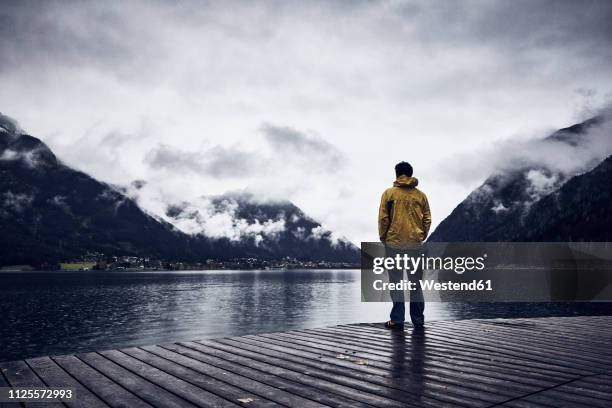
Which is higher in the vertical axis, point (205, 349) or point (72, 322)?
point (205, 349)

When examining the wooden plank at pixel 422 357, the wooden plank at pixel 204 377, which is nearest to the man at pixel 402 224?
the wooden plank at pixel 422 357

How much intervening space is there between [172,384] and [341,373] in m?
2.36

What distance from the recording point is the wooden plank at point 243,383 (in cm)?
514

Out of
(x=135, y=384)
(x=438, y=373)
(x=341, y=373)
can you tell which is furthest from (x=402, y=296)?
(x=135, y=384)

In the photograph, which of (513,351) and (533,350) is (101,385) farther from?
(533,350)

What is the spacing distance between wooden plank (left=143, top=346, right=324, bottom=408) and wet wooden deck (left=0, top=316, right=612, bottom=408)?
1cm

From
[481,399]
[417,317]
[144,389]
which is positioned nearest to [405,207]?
[417,317]

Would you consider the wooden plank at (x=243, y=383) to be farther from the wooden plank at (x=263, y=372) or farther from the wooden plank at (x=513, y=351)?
the wooden plank at (x=513, y=351)

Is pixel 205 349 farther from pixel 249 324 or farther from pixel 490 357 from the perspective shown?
pixel 249 324

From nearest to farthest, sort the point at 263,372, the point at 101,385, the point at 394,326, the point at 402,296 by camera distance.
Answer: the point at 101,385 < the point at 263,372 < the point at 402,296 < the point at 394,326

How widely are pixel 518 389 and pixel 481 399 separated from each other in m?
0.79

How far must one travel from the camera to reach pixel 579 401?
16.9ft

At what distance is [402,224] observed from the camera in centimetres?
1117

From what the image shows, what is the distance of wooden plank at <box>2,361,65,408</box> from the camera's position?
16.6 ft
